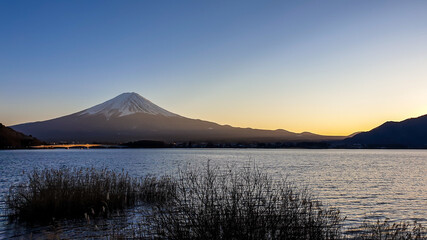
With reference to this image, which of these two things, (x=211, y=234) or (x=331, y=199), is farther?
(x=331, y=199)

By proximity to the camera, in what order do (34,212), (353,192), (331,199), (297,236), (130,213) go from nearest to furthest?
(297,236)
(34,212)
(130,213)
(331,199)
(353,192)

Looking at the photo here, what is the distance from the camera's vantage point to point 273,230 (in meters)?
7.80

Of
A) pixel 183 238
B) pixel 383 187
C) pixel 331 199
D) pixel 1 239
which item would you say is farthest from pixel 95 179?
pixel 383 187

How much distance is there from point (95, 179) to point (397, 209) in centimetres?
1516

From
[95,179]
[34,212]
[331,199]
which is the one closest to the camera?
[34,212]

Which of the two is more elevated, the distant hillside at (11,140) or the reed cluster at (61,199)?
the distant hillside at (11,140)

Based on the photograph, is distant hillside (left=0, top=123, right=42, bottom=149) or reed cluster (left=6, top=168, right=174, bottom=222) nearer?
reed cluster (left=6, top=168, right=174, bottom=222)

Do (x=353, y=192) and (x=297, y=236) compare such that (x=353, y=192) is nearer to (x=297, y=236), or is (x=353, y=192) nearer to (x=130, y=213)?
(x=130, y=213)

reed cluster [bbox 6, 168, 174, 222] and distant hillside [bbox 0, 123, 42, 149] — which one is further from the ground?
distant hillside [bbox 0, 123, 42, 149]

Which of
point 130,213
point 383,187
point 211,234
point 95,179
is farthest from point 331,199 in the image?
point 211,234

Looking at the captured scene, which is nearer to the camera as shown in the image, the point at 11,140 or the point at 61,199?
the point at 61,199

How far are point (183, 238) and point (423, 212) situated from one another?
14.7 m

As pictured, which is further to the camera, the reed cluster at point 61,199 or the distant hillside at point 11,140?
the distant hillside at point 11,140

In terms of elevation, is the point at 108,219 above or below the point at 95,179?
below
